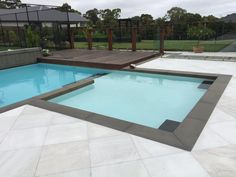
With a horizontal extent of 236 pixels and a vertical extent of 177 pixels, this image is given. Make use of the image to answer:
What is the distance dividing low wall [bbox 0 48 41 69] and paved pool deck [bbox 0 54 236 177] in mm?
6489

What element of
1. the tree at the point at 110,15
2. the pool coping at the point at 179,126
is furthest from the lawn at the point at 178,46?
the tree at the point at 110,15

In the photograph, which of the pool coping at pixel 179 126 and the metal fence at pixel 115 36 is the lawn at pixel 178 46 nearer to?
the metal fence at pixel 115 36

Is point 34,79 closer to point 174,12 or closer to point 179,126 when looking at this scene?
point 179,126

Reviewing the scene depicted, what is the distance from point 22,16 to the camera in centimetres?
1786

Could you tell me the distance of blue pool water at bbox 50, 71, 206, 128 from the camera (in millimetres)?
4367

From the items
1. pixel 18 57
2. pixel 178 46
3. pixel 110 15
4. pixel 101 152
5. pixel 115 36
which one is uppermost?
pixel 110 15

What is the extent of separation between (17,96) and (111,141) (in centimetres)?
442

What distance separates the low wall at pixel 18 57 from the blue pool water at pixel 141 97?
4.87 meters

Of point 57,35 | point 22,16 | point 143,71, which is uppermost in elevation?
point 22,16

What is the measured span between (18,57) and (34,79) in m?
2.42

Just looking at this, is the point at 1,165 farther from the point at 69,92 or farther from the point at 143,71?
the point at 143,71

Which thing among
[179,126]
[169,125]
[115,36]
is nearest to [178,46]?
[115,36]

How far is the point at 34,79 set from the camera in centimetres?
787

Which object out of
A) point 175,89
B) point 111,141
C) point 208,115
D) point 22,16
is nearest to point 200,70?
point 175,89
